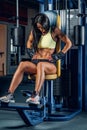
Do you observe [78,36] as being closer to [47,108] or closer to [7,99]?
[47,108]

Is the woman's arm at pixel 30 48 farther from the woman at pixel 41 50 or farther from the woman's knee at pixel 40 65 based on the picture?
the woman's knee at pixel 40 65

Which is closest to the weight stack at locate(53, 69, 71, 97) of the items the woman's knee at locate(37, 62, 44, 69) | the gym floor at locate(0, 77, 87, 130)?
the gym floor at locate(0, 77, 87, 130)

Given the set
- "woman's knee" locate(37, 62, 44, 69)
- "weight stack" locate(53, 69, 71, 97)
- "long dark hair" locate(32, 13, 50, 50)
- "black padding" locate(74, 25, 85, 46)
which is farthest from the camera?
"weight stack" locate(53, 69, 71, 97)

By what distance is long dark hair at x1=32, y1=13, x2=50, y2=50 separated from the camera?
3.52 m

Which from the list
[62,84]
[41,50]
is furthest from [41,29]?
[62,84]

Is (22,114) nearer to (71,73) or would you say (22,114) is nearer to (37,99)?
(37,99)

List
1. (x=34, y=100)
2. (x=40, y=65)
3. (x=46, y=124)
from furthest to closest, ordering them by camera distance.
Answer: (x=46, y=124), (x=40, y=65), (x=34, y=100)

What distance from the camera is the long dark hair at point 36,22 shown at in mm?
3521

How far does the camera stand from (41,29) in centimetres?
357

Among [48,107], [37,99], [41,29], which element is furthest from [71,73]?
[37,99]

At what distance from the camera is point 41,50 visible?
355 centimetres

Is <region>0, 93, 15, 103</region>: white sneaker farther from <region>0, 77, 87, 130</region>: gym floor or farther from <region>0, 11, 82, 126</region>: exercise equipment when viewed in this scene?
<region>0, 77, 87, 130</region>: gym floor

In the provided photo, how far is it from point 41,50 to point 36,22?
289 mm

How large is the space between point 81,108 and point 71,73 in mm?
458
